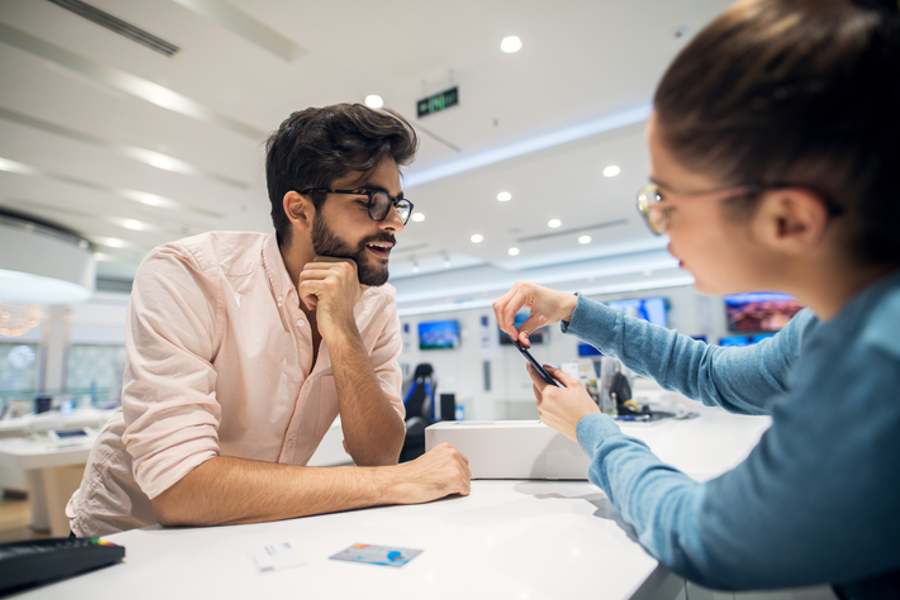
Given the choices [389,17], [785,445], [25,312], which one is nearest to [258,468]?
[785,445]

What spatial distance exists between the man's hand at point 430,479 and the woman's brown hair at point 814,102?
768 millimetres

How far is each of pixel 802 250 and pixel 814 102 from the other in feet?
0.50

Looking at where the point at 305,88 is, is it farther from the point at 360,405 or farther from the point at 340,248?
the point at 360,405

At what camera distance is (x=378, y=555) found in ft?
2.21

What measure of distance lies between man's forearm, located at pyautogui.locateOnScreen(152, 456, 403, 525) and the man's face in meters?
0.64

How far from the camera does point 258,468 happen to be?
0.92 meters

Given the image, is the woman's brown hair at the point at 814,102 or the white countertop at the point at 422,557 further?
the white countertop at the point at 422,557

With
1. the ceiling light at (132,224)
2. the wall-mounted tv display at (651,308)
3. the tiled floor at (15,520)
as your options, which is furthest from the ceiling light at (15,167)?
the wall-mounted tv display at (651,308)

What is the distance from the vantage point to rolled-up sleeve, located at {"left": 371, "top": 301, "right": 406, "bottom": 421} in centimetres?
141

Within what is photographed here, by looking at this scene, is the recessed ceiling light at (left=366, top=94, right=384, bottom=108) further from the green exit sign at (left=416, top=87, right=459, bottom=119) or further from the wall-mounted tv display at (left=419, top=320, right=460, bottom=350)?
the wall-mounted tv display at (left=419, top=320, right=460, bottom=350)

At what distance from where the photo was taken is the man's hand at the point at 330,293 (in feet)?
4.06

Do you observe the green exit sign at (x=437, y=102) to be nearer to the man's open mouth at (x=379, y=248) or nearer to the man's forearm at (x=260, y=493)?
the man's open mouth at (x=379, y=248)

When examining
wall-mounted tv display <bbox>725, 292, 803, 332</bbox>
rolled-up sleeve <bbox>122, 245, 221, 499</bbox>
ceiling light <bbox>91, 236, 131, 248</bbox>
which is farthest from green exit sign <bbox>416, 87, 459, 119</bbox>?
wall-mounted tv display <bbox>725, 292, 803, 332</bbox>

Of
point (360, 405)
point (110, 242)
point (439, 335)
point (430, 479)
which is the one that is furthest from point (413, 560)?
point (439, 335)
